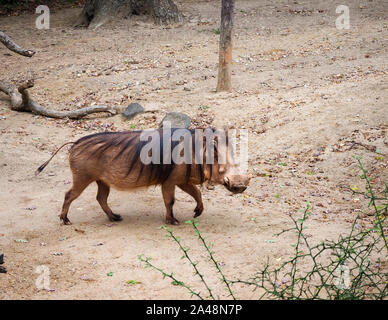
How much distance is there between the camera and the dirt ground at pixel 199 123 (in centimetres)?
502

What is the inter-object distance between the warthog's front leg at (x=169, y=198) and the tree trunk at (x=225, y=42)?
505cm

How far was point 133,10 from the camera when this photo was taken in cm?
1574

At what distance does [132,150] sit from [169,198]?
69 centimetres

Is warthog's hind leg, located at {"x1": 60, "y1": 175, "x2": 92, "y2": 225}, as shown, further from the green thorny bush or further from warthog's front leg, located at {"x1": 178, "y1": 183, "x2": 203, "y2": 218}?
the green thorny bush

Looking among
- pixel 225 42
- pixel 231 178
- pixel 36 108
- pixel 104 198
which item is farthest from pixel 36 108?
pixel 231 178

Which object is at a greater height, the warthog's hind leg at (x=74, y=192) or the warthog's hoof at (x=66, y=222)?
the warthog's hind leg at (x=74, y=192)

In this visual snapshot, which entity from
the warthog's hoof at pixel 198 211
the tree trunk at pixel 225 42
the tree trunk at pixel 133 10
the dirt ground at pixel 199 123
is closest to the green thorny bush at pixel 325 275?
the dirt ground at pixel 199 123

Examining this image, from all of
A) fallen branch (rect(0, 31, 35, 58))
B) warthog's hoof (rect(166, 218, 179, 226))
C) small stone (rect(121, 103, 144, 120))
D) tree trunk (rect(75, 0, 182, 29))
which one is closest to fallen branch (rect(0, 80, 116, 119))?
small stone (rect(121, 103, 144, 120))

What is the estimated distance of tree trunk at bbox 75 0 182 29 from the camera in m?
15.5

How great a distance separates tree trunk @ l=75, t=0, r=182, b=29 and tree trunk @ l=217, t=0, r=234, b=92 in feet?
17.6

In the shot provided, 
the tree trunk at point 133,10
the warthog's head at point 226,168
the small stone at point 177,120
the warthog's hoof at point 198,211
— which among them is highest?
A: the tree trunk at point 133,10

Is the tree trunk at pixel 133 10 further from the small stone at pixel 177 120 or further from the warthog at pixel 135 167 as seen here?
the warthog at pixel 135 167
